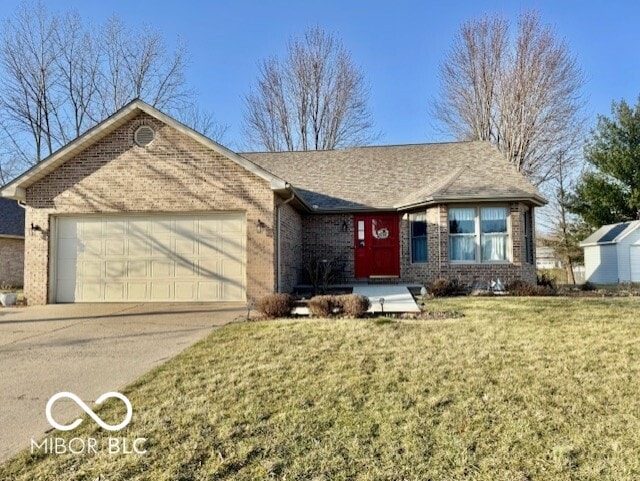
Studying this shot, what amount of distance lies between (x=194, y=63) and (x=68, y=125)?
8951 mm

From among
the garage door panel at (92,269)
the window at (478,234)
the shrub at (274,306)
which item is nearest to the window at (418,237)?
the window at (478,234)

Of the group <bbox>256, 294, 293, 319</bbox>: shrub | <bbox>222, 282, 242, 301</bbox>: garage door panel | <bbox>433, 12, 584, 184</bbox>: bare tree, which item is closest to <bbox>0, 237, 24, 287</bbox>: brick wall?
<bbox>222, 282, 242, 301</bbox>: garage door panel

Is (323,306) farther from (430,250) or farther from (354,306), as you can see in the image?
(430,250)

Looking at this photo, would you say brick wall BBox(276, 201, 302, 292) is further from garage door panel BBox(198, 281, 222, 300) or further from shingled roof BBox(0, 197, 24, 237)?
shingled roof BBox(0, 197, 24, 237)

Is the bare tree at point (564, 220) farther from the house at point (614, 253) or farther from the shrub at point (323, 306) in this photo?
the shrub at point (323, 306)

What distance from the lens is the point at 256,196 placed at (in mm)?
9852

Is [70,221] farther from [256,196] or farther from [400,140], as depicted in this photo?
[400,140]

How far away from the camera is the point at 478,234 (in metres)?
11.9

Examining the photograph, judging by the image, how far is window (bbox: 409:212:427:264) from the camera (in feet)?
41.8

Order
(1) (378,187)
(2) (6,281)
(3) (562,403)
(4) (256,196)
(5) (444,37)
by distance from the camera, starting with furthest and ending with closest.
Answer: (5) (444,37)
(2) (6,281)
(1) (378,187)
(4) (256,196)
(3) (562,403)

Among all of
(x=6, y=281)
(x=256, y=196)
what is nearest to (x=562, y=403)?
(x=256, y=196)

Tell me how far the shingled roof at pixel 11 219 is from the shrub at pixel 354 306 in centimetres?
1821

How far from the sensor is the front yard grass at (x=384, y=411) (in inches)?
105

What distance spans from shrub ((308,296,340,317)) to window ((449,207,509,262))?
17.5ft
